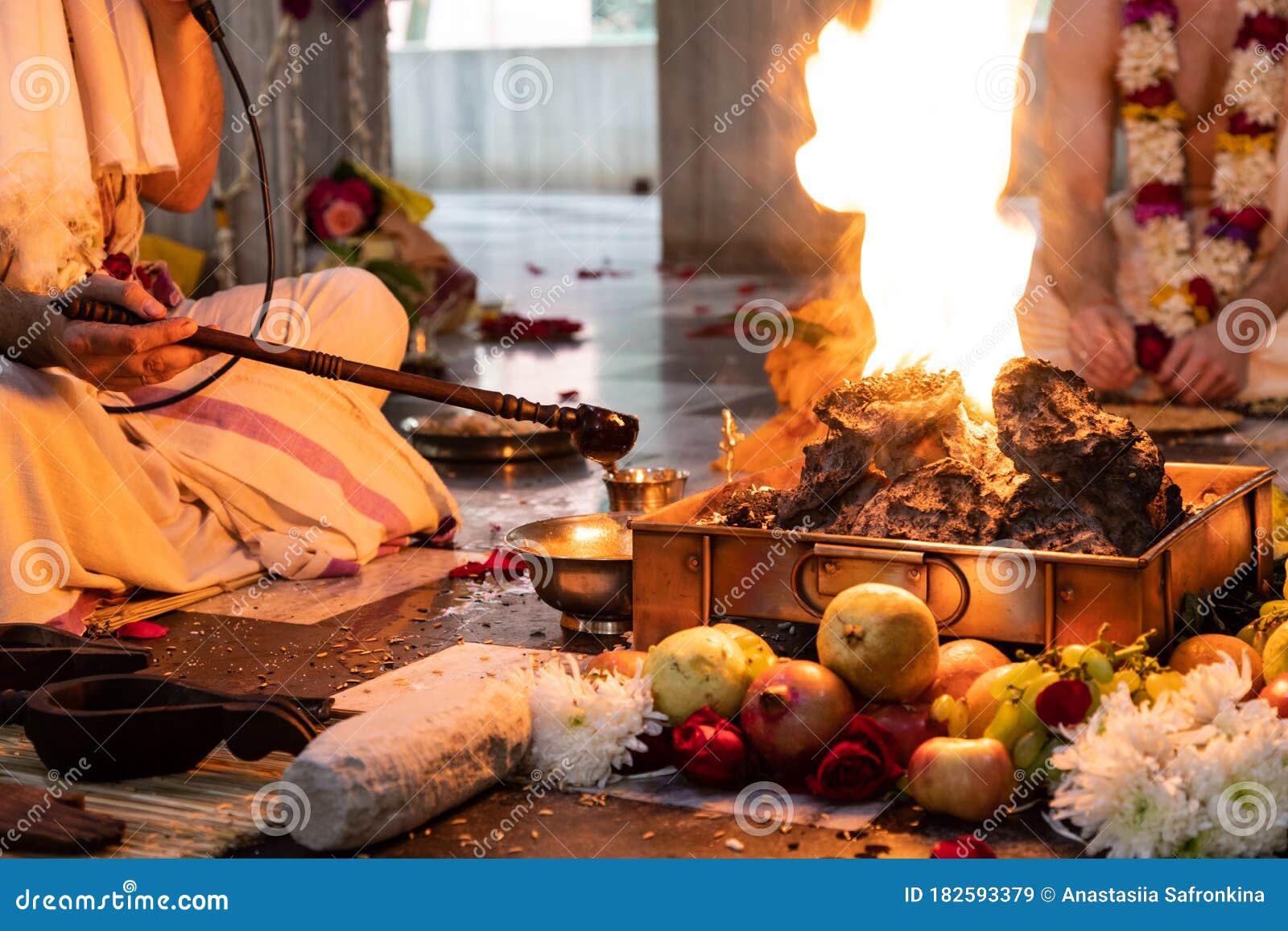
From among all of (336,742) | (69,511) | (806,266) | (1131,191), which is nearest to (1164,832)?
(336,742)

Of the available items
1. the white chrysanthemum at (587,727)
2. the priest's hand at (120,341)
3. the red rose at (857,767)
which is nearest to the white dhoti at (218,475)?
the priest's hand at (120,341)

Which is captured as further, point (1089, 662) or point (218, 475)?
point (218, 475)

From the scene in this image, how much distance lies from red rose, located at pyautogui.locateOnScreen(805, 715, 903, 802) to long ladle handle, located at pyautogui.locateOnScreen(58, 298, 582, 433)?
1.07 meters

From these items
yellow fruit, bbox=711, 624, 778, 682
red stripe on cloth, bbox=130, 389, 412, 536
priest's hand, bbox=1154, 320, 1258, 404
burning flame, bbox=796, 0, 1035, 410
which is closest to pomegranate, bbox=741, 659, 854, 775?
yellow fruit, bbox=711, 624, 778, 682

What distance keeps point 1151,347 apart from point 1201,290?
26 centimetres

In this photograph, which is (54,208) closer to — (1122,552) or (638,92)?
(1122,552)

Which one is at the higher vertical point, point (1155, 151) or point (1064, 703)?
point (1155, 151)

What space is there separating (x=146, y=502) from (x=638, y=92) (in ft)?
57.3

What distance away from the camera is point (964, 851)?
80.0 inches

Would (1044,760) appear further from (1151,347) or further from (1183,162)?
(1183,162)

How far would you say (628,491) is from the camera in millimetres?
3617

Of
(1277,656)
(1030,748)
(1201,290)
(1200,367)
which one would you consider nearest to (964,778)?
(1030,748)

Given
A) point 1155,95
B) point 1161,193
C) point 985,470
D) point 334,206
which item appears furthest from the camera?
point 334,206

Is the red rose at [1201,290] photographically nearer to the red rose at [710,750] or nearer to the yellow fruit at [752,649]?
the yellow fruit at [752,649]
